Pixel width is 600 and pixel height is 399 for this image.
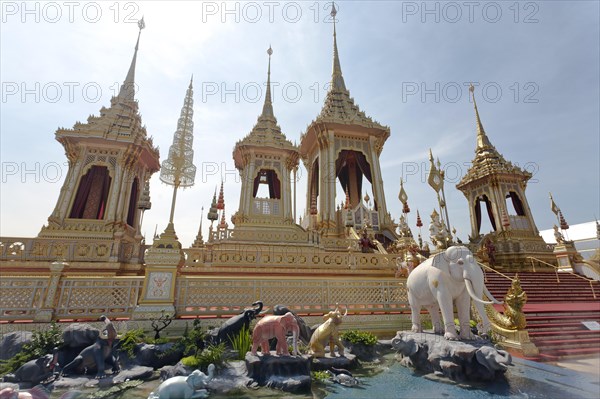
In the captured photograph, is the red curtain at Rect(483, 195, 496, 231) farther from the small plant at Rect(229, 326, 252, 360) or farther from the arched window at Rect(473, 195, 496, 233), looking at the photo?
the small plant at Rect(229, 326, 252, 360)

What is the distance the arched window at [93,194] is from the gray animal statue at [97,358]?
13.9 meters

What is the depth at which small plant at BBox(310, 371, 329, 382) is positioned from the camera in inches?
175

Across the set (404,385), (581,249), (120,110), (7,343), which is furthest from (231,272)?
(581,249)

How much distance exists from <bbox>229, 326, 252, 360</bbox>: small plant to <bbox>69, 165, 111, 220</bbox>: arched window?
48.0ft

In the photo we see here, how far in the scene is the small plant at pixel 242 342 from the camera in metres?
5.06

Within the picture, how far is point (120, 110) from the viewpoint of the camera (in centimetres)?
1817

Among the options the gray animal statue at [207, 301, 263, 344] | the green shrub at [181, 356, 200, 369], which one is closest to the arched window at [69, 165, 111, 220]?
the gray animal statue at [207, 301, 263, 344]

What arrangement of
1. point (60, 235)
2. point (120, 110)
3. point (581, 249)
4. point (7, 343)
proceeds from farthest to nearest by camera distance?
1. point (581, 249)
2. point (120, 110)
3. point (60, 235)
4. point (7, 343)

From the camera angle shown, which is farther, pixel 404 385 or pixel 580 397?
pixel 404 385

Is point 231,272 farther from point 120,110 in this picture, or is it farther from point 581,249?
point 581,249

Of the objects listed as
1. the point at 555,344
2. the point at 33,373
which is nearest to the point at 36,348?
the point at 33,373

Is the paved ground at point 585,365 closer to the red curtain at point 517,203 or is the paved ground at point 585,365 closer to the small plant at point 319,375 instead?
the small plant at point 319,375

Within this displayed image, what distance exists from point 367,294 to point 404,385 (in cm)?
354

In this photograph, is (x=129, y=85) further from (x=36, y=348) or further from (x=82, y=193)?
(x=36, y=348)
